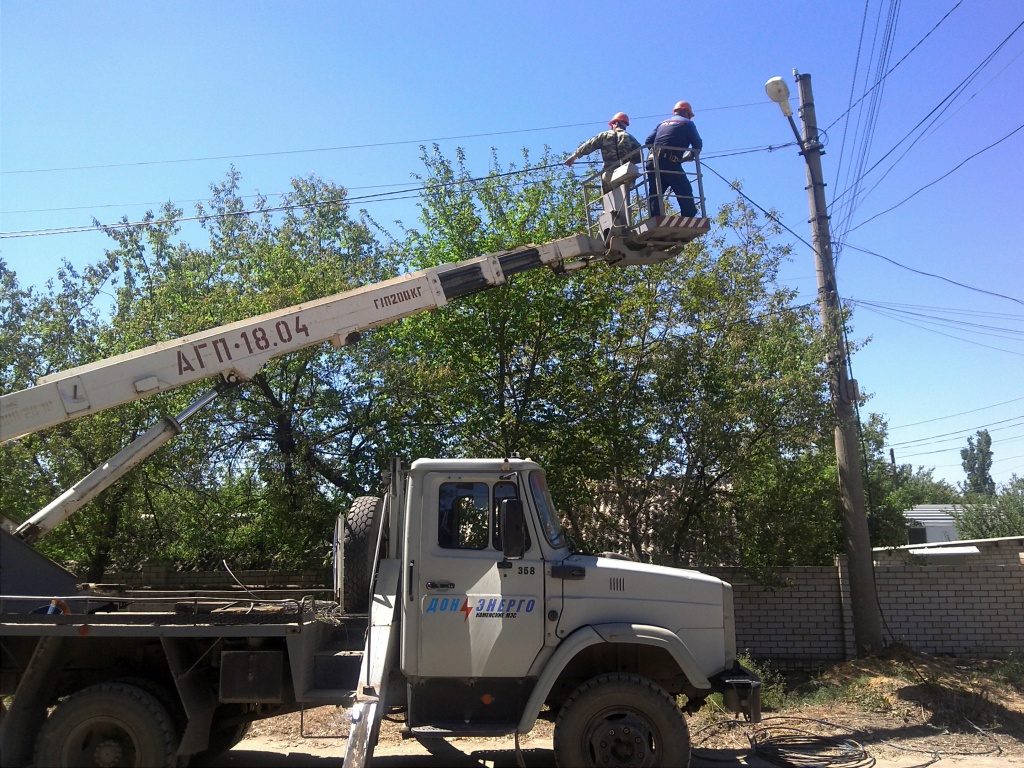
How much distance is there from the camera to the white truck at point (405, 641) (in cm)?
630

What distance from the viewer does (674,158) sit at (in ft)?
28.5

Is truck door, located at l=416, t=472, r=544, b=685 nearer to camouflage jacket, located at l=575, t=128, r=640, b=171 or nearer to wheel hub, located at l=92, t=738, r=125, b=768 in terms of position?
wheel hub, located at l=92, t=738, r=125, b=768

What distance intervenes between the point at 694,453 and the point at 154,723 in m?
7.28

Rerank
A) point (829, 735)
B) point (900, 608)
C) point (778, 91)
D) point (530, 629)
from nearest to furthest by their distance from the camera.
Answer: point (530, 629) < point (829, 735) < point (778, 91) < point (900, 608)

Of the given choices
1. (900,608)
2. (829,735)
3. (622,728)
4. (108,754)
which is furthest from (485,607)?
(900,608)

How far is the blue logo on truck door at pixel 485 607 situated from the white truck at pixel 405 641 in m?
0.02

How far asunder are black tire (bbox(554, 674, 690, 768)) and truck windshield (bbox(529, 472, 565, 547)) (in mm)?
1186

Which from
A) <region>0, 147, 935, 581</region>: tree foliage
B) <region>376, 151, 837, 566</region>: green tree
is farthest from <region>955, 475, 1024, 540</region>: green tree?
<region>376, 151, 837, 566</region>: green tree

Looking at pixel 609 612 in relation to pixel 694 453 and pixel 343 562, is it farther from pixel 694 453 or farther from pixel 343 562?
pixel 694 453

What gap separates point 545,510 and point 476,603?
96 centimetres

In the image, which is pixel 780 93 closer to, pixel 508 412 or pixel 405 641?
pixel 508 412

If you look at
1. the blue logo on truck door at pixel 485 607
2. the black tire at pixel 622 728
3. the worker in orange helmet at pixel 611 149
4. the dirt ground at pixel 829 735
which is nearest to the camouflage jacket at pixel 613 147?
the worker in orange helmet at pixel 611 149

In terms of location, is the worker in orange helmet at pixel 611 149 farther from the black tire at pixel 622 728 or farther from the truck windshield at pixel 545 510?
the black tire at pixel 622 728

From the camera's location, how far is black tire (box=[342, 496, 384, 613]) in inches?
285
